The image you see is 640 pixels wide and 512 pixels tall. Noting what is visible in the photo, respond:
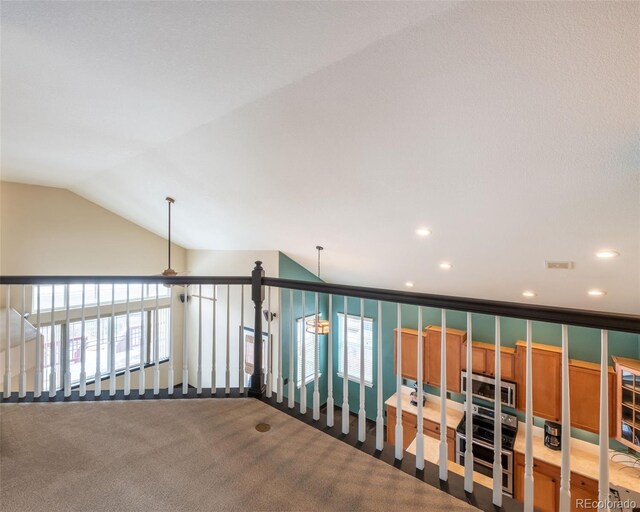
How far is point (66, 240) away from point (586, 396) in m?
8.70

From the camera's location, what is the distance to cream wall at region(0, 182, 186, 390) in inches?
201

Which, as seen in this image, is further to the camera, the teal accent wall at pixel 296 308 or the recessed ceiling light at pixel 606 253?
the teal accent wall at pixel 296 308

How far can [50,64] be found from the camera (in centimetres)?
198

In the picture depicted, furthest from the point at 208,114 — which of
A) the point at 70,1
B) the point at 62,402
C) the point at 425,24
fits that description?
the point at 62,402

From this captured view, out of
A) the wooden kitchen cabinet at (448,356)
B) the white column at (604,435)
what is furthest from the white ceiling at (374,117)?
the white column at (604,435)

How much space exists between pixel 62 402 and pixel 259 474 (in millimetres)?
1851

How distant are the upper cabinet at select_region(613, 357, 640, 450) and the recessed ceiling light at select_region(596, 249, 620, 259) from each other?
1.65 m

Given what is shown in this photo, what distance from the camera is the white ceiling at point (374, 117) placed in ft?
5.32

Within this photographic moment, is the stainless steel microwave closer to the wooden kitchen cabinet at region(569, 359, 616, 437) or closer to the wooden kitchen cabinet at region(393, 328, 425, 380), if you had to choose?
the wooden kitchen cabinet at region(569, 359, 616, 437)

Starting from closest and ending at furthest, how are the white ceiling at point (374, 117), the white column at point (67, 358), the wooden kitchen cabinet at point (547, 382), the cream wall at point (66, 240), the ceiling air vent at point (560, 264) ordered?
1. the white ceiling at point (374, 117)
2. the white column at point (67, 358)
3. the ceiling air vent at point (560, 264)
4. the wooden kitchen cabinet at point (547, 382)
5. the cream wall at point (66, 240)

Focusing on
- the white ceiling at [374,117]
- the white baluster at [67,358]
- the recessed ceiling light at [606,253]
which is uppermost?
the white ceiling at [374,117]

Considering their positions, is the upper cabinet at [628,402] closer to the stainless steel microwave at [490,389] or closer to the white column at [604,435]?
the stainless steel microwave at [490,389]

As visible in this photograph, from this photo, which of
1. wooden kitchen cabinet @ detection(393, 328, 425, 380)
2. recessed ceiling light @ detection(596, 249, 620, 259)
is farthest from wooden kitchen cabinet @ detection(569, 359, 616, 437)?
wooden kitchen cabinet @ detection(393, 328, 425, 380)

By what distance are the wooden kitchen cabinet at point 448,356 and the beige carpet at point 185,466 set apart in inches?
152
